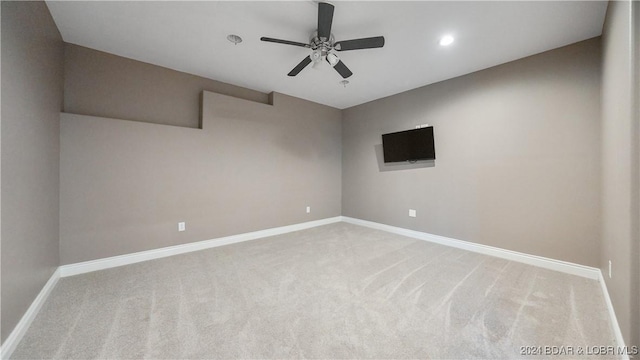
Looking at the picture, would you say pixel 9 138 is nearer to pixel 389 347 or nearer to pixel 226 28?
pixel 226 28

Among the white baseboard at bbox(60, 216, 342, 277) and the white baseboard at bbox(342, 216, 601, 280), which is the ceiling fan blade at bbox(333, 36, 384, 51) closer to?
the white baseboard at bbox(342, 216, 601, 280)

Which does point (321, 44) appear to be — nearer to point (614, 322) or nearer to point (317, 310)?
point (317, 310)

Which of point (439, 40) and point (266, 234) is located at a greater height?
point (439, 40)

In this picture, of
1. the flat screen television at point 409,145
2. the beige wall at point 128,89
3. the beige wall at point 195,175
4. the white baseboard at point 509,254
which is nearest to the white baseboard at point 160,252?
the beige wall at point 195,175

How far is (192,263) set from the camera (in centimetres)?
290

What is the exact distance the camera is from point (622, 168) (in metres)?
1.56

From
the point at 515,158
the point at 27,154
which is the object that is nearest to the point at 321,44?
the point at 27,154

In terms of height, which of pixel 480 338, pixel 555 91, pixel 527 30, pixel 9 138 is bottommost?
pixel 480 338

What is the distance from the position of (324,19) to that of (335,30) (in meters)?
0.51

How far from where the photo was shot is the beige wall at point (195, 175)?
2637 mm

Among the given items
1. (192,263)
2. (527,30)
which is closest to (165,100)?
(192,263)

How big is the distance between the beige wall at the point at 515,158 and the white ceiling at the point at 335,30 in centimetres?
33

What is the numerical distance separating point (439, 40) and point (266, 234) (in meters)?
3.84

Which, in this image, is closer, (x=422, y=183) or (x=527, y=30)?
(x=527, y=30)
